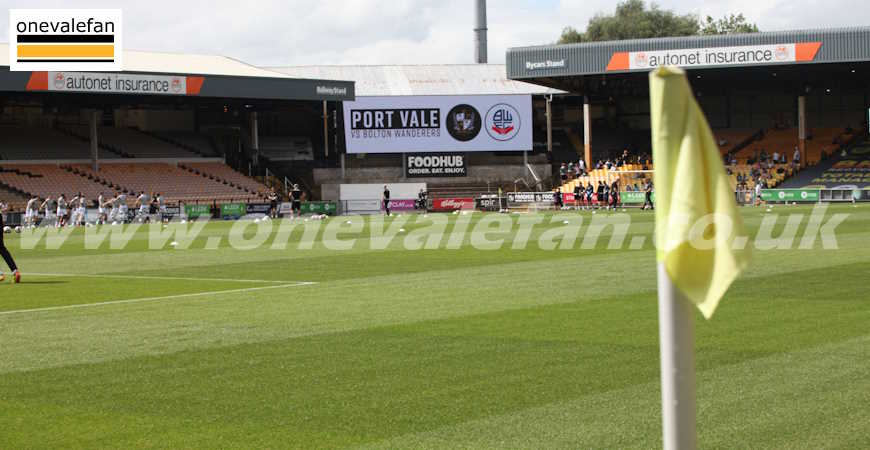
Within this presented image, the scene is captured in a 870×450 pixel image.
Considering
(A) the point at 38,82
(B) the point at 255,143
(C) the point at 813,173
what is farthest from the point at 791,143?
(A) the point at 38,82

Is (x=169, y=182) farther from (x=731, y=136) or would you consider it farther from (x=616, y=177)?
(x=731, y=136)

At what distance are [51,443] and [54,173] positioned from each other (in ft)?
191

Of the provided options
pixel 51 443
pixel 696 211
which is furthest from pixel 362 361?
pixel 696 211

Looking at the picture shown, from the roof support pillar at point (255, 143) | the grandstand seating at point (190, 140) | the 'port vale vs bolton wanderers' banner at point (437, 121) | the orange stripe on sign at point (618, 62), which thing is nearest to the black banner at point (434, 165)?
the 'port vale vs bolton wanderers' banner at point (437, 121)

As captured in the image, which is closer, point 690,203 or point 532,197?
point 690,203

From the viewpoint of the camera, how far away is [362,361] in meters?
11.2

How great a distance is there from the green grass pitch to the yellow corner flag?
13.1 ft

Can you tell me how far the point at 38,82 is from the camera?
189 ft

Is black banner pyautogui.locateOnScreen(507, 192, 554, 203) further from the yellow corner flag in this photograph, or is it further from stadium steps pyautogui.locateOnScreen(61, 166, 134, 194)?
the yellow corner flag

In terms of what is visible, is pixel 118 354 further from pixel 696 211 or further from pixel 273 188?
pixel 273 188

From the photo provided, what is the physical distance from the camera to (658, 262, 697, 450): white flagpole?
3.59 metres

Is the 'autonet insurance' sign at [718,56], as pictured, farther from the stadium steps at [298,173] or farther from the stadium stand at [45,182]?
the stadium stand at [45,182]

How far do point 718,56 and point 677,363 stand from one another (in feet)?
208

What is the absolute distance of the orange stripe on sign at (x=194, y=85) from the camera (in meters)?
63.7
